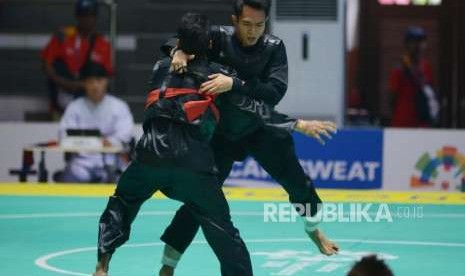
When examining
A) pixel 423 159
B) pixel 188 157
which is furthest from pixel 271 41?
pixel 423 159

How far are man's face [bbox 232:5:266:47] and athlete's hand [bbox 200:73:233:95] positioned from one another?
55cm

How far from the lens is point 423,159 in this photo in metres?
12.9

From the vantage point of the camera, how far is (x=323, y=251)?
7395mm

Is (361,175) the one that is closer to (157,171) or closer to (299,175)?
(299,175)

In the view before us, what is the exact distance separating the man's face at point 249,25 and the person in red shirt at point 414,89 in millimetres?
7955

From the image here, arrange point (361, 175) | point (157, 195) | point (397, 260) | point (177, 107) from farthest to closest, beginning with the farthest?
point (361, 175) < point (157, 195) < point (397, 260) < point (177, 107)

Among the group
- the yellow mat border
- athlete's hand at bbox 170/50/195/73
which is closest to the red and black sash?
athlete's hand at bbox 170/50/195/73

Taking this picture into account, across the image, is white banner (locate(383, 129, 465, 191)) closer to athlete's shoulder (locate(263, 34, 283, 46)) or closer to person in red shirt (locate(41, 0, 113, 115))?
person in red shirt (locate(41, 0, 113, 115))

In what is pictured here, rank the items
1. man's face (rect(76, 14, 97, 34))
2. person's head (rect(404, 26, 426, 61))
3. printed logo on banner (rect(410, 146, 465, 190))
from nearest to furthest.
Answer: printed logo on banner (rect(410, 146, 465, 190))
man's face (rect(76, 14, 97, 34))
person's head (rect(404, 26, 426, 61))

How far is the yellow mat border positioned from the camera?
36.8 ft

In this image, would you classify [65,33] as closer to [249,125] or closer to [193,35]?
[249,125]

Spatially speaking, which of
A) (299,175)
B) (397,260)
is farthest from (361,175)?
(299,175)

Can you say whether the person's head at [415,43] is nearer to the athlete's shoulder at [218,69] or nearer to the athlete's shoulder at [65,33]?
the athlete's shoulder at [65,33]

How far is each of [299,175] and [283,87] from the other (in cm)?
61
